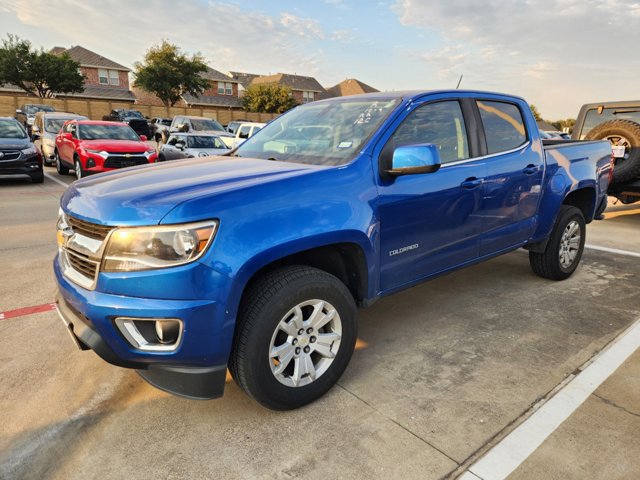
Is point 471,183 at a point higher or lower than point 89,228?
higher

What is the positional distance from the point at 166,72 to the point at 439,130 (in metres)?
43.2

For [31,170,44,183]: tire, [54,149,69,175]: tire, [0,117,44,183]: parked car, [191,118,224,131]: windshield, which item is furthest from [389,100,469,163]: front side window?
[191,118,224,131]: windshield

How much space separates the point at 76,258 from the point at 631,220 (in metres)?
9.24

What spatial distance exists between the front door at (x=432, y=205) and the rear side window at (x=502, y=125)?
0.32 metres

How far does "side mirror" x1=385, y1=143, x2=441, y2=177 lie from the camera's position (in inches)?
106

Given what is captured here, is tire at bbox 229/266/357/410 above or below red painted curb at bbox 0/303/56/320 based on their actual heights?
above

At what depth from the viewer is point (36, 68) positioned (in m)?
38.9

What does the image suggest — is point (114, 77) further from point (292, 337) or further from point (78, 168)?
point (292, 337)

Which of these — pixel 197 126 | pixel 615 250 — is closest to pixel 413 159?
pixel 615 250

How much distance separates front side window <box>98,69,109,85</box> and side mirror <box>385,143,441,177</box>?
2166 inches

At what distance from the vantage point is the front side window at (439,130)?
10.2ft

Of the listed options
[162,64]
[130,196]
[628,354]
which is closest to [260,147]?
[130,196]

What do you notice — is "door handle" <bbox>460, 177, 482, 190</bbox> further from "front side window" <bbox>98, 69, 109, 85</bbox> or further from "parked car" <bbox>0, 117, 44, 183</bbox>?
"front side window" <bbox>98, 69, 109, 85</bbox>

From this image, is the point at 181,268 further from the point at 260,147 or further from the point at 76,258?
the point at 260,147
